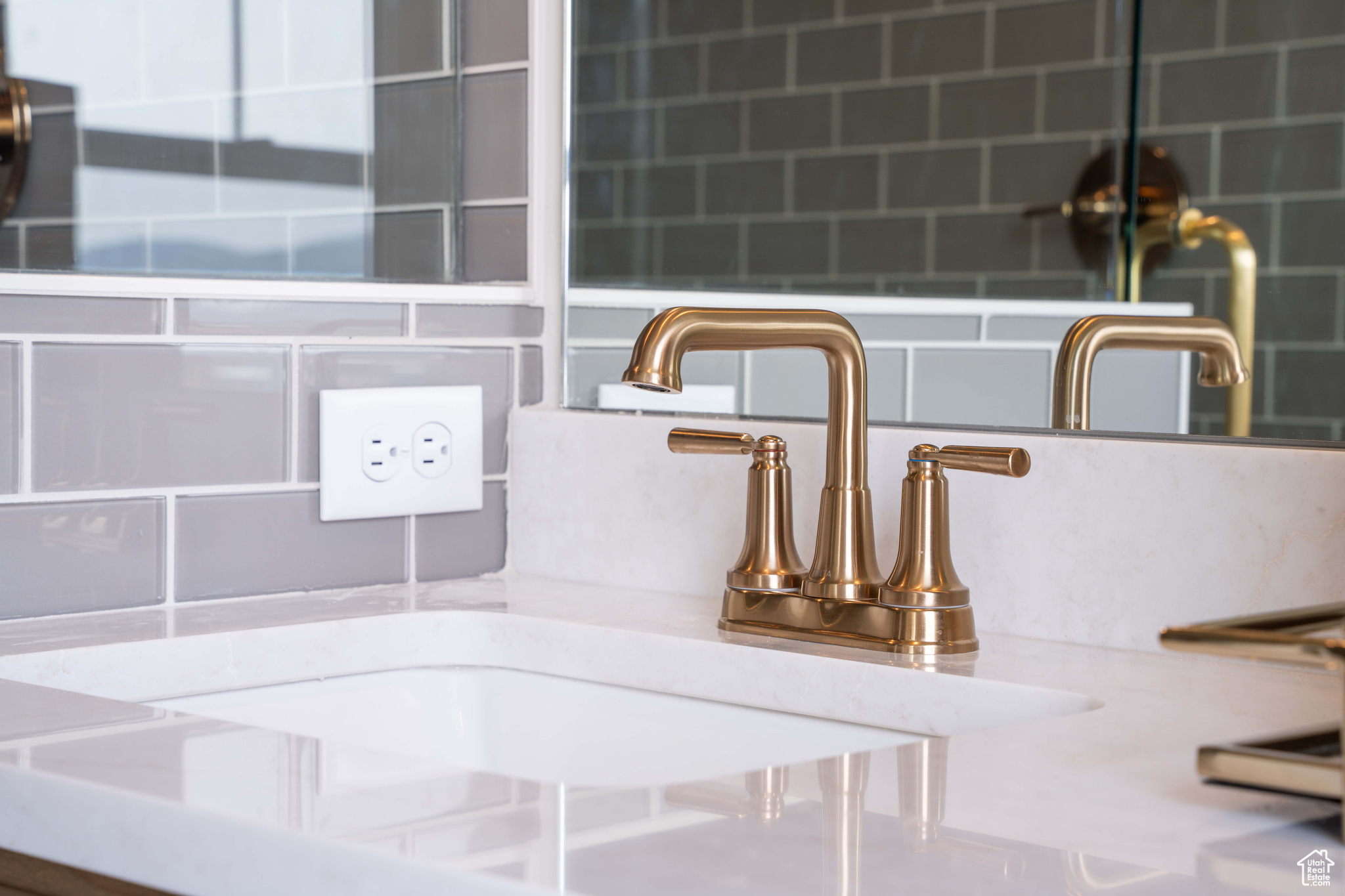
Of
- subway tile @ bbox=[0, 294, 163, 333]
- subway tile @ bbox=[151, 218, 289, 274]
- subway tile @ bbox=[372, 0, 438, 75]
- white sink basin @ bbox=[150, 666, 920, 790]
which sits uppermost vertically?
subway tile @ bbox=[372, 0, 438, 75]

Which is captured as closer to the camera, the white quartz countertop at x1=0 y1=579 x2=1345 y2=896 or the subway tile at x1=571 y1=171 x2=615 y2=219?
the white quartz countertop at x1=0 y1=579 x2=1345 y2=896

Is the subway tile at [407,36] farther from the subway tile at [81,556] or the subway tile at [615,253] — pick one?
the subway tile at [81,556]

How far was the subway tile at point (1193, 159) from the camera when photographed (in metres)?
0.99

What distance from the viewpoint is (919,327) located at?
102 centimetres

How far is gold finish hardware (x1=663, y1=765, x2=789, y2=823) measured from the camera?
511 millimetres

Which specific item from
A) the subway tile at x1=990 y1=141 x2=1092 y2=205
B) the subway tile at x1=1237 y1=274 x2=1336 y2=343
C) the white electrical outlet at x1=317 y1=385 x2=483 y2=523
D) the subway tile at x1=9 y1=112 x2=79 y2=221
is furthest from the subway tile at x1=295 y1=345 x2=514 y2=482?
the subway tile at x1=1237 y1=274 x2=1336 y2=343

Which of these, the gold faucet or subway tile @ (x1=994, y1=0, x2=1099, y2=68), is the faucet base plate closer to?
the gold faucet

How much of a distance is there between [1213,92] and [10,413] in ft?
2.83

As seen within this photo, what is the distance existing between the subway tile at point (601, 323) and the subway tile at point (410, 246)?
115mm

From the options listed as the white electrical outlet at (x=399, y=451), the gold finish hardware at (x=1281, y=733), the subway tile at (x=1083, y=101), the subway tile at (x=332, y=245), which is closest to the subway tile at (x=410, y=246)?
the subway tile at (x=332, y=245)

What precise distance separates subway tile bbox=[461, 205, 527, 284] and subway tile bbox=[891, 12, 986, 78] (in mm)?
368

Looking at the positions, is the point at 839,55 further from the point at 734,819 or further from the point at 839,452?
the point at 734,819

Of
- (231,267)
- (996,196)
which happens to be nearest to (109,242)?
(231,267)
